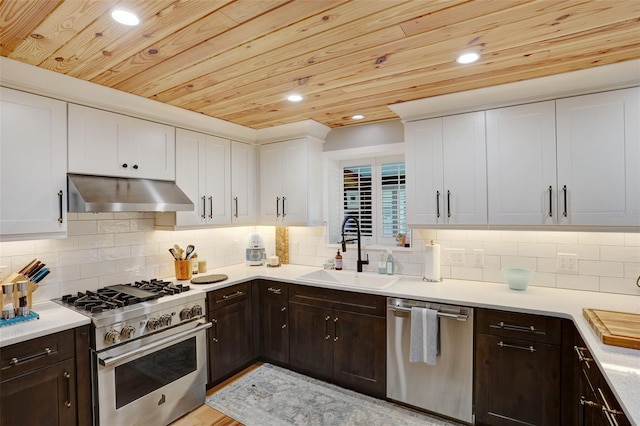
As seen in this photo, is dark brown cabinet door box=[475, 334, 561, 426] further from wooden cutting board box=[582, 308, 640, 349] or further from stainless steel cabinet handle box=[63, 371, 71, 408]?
stainless steel cabinet handle box=[63, 371, 71, 408]

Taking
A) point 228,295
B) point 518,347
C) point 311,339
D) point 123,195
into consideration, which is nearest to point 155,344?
point 228,295

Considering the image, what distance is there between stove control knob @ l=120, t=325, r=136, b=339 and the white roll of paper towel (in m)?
2.27

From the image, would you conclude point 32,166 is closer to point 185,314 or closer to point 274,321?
point 185,314

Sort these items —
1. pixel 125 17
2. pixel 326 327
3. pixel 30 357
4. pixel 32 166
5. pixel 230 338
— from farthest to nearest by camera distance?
pixel 230 338, pixel 326 327, pixel 32 166, pixel 30 357, pixel 125 17

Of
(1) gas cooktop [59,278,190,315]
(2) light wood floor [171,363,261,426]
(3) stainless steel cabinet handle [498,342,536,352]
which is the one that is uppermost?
(1) gas cooktop [59,278,190,315]

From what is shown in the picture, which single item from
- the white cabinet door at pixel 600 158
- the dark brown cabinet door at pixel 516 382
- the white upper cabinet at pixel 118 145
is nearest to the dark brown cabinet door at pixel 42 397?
the white upper cabinet at pixel 118 145

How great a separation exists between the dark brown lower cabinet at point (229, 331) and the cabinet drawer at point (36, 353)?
3.32 ft

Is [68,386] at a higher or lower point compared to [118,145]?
lower

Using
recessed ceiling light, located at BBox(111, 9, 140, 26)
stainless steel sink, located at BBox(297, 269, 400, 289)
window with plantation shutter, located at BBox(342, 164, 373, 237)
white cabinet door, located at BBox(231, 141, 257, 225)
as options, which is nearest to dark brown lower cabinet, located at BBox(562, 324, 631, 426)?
stainless steel sink, located at BBox(297, 269, 400, 289)

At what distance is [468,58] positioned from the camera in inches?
76.0

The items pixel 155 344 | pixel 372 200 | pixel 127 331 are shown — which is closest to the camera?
pixel 127 331

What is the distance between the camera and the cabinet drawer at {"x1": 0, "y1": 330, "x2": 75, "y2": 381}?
1.74 meters

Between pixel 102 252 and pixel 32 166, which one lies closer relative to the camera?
pixel 32 166

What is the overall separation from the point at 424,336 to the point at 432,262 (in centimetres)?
69
